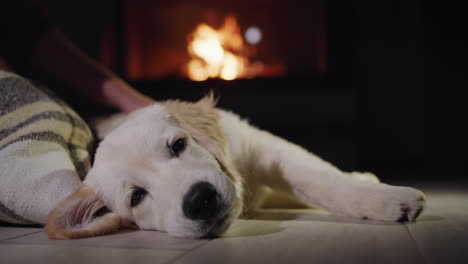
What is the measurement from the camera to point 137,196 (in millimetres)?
1582

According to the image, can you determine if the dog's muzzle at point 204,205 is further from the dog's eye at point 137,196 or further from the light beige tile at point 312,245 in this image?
the dog's eye at point 137,196

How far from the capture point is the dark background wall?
12.0 feet

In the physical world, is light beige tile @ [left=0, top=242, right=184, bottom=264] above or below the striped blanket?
below

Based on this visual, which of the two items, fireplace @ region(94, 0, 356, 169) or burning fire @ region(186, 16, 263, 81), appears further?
burning fire @ region(186, 16, 263, 81)

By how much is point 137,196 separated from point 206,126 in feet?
1.29

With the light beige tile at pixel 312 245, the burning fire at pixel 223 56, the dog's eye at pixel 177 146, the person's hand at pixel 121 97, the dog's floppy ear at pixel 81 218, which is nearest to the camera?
the light beige tile at pixel 312 245

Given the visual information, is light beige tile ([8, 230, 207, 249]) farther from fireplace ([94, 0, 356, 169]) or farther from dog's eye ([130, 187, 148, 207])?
fireplace ([94, 0, 356, 169])

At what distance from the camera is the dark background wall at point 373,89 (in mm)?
3652

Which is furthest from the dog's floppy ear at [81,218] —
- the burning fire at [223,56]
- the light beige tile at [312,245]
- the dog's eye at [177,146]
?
the burning fire at [223,56]

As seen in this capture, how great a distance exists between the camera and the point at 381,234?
4.47ft

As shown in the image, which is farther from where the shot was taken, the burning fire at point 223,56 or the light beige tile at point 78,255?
the burning fire at point 223,56

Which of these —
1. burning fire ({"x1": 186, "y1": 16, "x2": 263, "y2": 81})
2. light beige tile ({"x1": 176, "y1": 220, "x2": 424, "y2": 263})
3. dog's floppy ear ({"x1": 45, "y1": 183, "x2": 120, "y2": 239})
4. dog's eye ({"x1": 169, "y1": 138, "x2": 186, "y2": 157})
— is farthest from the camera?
burning fire ({"x1": 186, "y1": 16, "x2": 263, "y2": 81})

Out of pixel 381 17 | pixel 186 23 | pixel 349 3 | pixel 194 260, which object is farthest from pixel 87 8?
pixel 194 260

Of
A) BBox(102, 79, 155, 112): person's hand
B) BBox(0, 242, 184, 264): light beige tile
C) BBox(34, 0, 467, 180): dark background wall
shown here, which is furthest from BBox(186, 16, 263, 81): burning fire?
BBox(0, 242, 184, 264): light beige tile
